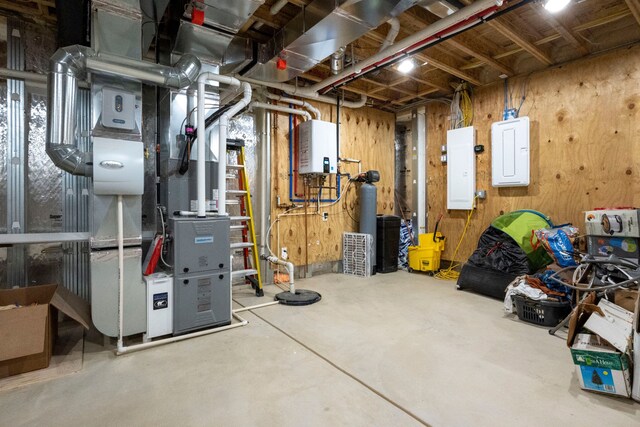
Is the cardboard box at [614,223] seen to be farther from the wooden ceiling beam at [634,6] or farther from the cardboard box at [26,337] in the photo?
the cardboard box at [26,337]

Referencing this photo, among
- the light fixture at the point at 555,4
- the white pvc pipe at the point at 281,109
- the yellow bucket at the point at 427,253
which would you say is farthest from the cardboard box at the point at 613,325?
the white pvc pipe at the point at 281,109

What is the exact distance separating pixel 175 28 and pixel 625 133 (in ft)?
15.1

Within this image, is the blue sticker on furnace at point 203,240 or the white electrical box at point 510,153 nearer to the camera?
the blue sticker on furnace at point 203,240

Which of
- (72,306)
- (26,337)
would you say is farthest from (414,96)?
(26,337)

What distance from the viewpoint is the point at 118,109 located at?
92.7 inches

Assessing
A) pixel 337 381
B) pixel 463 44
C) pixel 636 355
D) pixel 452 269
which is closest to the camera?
pixel 636 355

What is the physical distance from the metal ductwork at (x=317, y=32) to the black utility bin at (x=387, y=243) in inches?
98.1

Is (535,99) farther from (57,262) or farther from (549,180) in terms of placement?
(57,262)

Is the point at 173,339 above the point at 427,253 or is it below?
below

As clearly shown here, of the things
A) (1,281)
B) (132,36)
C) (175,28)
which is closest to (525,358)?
(132,36)

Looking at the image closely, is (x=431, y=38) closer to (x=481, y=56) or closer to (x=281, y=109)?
(x=481, y=56)

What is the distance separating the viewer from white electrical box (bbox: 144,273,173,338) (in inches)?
96.3

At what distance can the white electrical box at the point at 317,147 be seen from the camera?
167 inches

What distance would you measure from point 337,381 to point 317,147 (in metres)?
3.00
